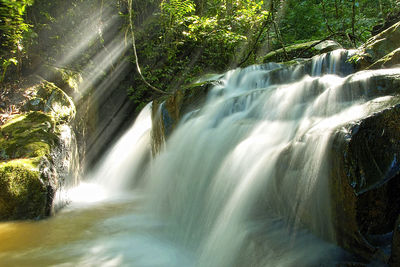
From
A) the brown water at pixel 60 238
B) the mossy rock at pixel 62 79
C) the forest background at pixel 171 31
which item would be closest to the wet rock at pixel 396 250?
the brown water at pixel 60 238

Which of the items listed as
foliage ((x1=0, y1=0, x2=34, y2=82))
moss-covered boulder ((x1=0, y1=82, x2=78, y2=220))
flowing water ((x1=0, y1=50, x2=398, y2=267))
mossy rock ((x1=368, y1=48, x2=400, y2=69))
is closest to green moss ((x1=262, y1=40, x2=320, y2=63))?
flowing water ((x1=0, y1=50, x2=398, y2=267))

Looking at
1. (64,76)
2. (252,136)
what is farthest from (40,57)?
(252,136)

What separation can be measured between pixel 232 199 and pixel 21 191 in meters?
3.19

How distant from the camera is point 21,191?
420 cm

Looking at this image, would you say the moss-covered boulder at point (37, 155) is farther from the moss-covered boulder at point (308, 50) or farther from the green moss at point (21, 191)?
the moss-covered boulder at point (308, 50)

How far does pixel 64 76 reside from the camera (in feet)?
24.7

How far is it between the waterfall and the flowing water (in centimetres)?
Answer: 1

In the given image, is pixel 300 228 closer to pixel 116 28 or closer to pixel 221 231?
pixel 221 231

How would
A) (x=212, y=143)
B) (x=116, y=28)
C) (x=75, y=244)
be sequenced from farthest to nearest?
(x=116, y=28), (x=212, y=143), (x=75, y=244)

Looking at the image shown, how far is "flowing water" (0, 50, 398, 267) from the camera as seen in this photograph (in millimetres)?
2451

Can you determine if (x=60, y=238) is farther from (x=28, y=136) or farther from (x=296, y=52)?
(x=296, y=52)

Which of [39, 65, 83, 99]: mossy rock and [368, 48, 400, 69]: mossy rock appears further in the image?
[39, 65, 83, 99]: mossy rock

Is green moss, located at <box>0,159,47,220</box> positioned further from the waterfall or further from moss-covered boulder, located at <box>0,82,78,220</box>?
the waterfall

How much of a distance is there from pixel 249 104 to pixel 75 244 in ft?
10.4
